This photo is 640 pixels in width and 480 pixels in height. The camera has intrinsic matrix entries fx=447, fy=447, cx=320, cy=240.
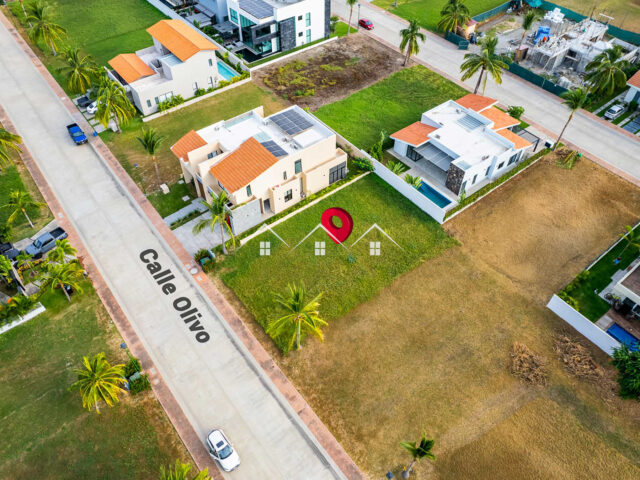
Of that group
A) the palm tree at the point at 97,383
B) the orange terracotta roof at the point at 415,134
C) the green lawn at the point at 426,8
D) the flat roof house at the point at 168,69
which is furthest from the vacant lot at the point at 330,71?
the palm tree at the point at 97,383

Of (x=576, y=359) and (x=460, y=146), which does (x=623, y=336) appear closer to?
(x=576, y=359)

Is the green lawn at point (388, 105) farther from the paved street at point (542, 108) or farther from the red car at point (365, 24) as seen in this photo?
the red car at point (365, 24)

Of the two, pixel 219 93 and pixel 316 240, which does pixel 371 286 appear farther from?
pixel 219 93

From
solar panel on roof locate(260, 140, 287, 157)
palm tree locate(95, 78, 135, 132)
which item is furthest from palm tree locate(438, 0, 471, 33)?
palm tree locate(95, 78, 135, 132)

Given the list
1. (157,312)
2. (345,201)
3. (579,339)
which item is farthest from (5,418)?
(579,339)

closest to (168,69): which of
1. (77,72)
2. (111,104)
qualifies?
(111,104)
